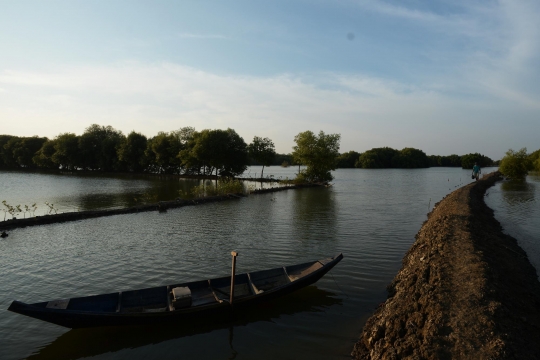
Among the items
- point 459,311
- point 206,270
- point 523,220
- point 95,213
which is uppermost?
point 459,311

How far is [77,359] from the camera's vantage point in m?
8.66

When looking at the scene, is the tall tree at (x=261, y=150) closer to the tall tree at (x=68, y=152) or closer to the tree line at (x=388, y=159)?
the tall tree at (x=68, y=152)

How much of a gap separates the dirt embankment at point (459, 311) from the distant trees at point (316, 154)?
52807mm

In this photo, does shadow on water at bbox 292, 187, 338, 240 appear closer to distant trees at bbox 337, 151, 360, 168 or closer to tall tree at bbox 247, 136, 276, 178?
tall tree at bbox 247, 136, 276, 178

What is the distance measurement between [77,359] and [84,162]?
334 ft

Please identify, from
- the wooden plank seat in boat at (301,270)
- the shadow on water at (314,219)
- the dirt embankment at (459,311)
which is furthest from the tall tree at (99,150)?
the dirt embankment at (459,311)

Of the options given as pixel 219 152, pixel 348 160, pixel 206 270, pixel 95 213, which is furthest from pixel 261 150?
pixel 348 160

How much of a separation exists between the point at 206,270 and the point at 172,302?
4801 mm

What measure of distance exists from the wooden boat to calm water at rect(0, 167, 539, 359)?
56 centimetres

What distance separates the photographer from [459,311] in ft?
27.1

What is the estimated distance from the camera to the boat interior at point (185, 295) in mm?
9680

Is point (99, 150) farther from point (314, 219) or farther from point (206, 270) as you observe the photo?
point (206, 270)

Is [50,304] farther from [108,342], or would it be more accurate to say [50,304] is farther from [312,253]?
[312,253]

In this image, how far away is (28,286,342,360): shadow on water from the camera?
904 centimetres
